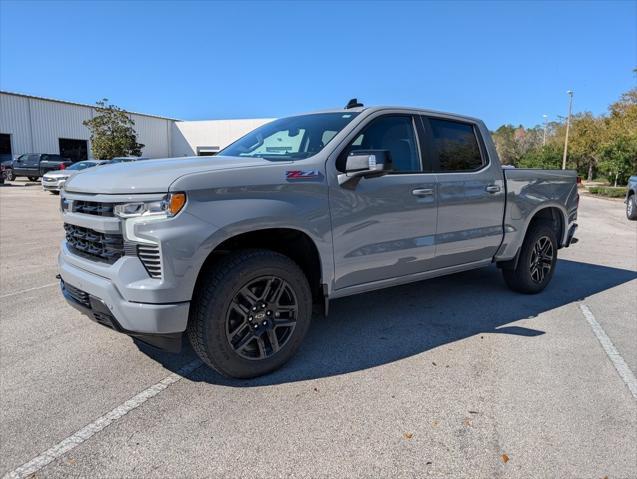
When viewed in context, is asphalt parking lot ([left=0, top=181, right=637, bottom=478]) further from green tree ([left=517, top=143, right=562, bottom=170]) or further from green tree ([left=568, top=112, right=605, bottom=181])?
green tree ([left=517, top=143, right=562, bottom=170])

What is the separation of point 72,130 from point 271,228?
137 ft

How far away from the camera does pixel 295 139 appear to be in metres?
4.17

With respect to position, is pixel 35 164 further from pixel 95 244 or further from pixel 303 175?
pixel 303 175

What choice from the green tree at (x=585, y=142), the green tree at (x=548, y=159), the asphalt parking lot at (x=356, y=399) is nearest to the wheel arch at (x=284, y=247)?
the asphalt parking lot at (x=356, y=399)

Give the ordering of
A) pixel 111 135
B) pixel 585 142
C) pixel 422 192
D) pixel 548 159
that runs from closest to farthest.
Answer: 1. pixel 422 192
2. pixel 111 135
3. pixel 585 142
4. pixel 548 159

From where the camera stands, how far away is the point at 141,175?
9.96ft

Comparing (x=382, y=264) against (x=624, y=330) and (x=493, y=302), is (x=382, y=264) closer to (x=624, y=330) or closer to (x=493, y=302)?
(x=493, y=302)

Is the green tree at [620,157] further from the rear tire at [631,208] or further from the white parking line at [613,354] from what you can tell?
the white parking line at [613,354]

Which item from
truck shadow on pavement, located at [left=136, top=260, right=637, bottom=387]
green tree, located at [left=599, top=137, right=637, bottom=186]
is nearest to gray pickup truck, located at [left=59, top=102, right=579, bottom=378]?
truck shadow on pavement, located at [left=136, top=260, right=637, bottom=387]

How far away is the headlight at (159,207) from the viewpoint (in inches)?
113

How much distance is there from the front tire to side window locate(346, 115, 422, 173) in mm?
1296

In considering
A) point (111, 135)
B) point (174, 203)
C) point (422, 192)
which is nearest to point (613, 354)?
point (422, 192)

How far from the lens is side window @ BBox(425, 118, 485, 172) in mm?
4508

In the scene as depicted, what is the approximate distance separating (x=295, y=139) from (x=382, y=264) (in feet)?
4.35
